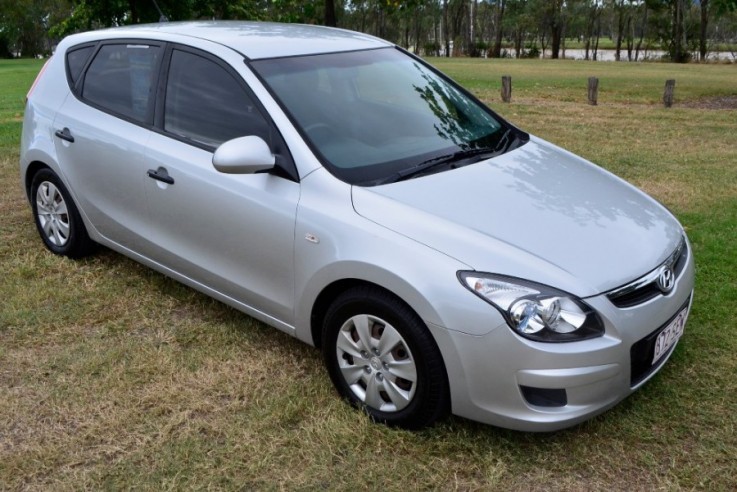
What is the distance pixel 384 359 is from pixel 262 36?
212 centimetres

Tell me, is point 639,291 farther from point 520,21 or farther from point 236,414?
point 520,21

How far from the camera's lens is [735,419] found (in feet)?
11.3

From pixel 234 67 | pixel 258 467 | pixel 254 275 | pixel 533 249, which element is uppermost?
pixel 234 67

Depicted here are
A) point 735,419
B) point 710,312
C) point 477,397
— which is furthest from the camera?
point 710,312

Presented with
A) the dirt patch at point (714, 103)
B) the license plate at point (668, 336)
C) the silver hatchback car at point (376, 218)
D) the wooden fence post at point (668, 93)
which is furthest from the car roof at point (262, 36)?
the dirt patch at point (714, 103)

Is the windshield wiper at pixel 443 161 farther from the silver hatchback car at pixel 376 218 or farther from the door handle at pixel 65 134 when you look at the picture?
the door handle at pixel 65 134

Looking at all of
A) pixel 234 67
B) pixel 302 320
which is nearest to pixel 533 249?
pixel 302 320

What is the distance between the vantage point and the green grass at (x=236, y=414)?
3.12m

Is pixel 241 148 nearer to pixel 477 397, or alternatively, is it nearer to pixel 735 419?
pixel 477 397

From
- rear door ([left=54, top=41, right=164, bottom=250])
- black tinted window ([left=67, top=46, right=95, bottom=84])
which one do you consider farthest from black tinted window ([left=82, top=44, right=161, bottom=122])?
black tinted window ([left=67, top=46, right=95, bottom=84])

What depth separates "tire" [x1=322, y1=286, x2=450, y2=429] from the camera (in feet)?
10.2

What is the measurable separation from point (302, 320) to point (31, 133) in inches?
114

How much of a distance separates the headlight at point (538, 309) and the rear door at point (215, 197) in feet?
3.39

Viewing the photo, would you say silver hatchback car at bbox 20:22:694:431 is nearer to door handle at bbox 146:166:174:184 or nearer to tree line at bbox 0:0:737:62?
door handle at bbox 146:166:174:184
